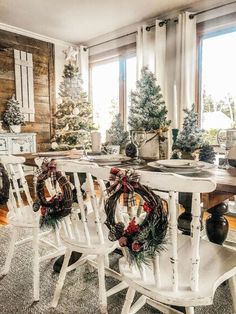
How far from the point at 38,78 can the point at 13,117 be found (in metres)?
1.03

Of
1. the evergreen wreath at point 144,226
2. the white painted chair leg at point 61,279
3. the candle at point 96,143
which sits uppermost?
the candle at point 96,143


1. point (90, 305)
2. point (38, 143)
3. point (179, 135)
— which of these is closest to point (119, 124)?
point (179, 135)

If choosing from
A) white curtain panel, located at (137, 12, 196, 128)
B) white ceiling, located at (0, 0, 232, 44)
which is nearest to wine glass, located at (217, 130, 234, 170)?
white curtain panel, located at (137, 12, 196, 128)

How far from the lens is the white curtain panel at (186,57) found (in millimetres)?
3750

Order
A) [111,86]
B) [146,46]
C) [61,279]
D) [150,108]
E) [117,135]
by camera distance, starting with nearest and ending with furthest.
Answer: [61,279], [150,108], [117,135], [146,46], [111,86]

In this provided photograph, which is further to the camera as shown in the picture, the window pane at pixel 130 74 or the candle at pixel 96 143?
the window pane at pixel 130 74

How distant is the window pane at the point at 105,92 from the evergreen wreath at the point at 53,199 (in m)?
3.84

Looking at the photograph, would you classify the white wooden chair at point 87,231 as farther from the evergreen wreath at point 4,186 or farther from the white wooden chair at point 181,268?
the evergreen wreath at point 4,186

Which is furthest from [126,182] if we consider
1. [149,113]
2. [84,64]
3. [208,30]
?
[84,64]

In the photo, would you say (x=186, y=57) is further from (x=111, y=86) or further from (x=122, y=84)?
(x=111, y=86)

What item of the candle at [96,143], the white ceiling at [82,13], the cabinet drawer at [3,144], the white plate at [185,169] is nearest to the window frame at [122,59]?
the white ceiling at [82,13]

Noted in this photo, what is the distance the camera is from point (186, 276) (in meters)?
1.04

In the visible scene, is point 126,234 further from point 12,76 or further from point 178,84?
point 12,76

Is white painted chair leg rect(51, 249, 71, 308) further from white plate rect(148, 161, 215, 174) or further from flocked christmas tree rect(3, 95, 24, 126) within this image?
flocked christmas tree rect(3, 95, 24, 126)
